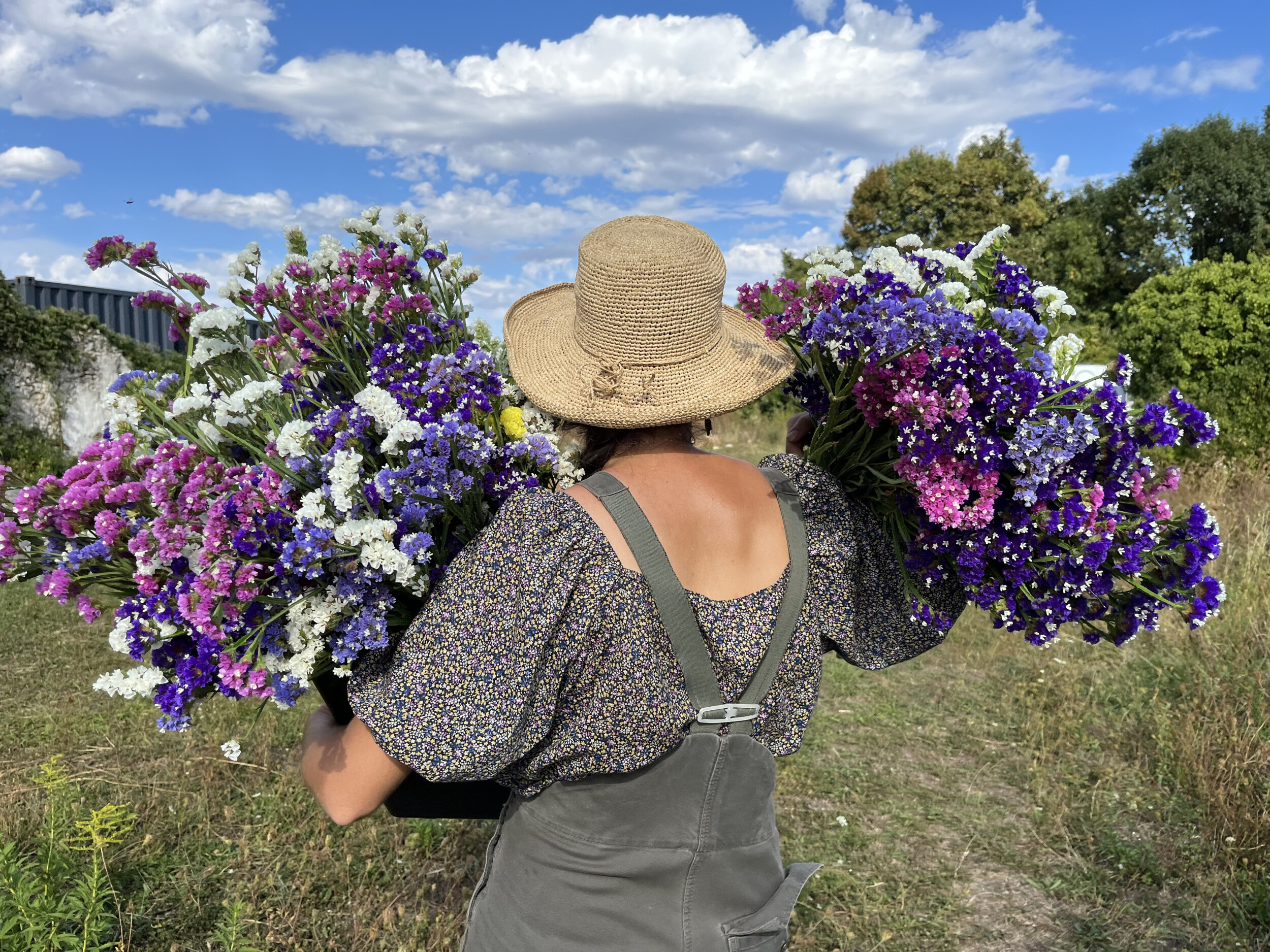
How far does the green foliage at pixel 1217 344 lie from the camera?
331 inches

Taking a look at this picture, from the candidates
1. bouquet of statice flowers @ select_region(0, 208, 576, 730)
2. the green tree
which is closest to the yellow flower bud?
bouquet of statice flowers @ select_region(0, 208, 576, 730)

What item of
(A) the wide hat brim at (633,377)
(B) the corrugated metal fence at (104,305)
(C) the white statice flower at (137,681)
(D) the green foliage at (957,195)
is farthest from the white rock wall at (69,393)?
(D) the green foliage at (957,195)

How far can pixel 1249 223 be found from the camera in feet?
73.7

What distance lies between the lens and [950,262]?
172 centimetres

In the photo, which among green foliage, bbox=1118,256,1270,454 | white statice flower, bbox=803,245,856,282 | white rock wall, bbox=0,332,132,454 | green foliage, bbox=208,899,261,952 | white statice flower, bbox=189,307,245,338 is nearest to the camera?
white statice flower, bbox=189,307,245,338

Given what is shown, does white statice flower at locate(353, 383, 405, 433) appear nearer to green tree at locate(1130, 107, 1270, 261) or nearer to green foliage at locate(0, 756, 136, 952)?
green foliage at locate(0, 756, 136, 952)

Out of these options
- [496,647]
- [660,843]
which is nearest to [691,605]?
[496,647]

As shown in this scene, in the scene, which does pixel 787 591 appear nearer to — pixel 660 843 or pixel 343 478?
pixel 660 843

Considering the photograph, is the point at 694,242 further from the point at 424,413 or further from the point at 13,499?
the point at 13,499

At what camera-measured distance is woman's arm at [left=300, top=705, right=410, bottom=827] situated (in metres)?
1.50

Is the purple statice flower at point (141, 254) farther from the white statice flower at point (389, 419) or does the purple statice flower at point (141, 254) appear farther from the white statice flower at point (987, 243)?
the white statice flower at point (987, 243)

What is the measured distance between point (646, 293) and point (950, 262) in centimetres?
→ 61

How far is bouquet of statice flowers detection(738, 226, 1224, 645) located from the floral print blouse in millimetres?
360

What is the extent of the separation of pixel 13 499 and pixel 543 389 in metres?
0.92
